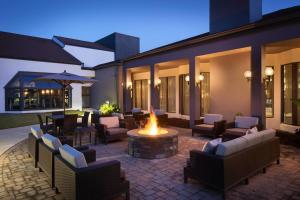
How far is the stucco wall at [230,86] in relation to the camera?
415 inches

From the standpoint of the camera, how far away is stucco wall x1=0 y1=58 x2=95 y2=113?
19.0 m

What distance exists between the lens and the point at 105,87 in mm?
19984

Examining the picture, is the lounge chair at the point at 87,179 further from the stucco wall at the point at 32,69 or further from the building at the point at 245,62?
the stucco wall at the point at 32,69

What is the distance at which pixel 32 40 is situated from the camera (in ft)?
79.3

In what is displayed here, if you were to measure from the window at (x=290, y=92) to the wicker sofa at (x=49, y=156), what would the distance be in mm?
9051

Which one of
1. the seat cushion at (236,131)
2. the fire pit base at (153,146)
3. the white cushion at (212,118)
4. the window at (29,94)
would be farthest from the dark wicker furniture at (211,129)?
the window at (29,94)

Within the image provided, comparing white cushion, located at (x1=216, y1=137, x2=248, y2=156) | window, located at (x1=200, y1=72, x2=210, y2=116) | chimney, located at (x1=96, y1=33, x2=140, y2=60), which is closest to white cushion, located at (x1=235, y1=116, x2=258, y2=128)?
white cushion, located at (x1=216, y1=137, x2=248, y2=156)

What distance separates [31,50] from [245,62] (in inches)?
804

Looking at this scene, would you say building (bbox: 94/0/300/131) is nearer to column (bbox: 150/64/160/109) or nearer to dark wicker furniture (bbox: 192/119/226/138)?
column (bbox: 150/64/160/109)

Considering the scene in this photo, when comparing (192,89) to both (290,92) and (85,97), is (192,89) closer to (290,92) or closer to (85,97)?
(290,92)

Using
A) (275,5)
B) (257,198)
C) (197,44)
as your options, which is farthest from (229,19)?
(275,5)

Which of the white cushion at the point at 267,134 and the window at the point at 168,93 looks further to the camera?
the window at the point at 168,93

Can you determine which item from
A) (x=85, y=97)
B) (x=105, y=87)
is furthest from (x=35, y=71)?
(x=105, y=87)

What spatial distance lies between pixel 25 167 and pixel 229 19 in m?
11.3
